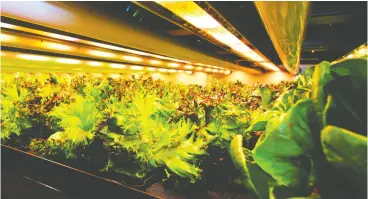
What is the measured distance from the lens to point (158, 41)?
6.34 metres

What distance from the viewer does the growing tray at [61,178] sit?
996 millimetres

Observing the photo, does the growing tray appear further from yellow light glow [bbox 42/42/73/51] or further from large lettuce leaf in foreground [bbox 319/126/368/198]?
yellow light glow [bbox 42/42/73/51]

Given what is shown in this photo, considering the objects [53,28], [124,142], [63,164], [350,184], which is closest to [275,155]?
[350,184]

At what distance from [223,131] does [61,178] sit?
31.3 inches

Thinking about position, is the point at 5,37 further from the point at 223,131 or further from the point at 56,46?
the point at 223,131

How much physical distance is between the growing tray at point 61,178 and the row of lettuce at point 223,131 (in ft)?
0.20

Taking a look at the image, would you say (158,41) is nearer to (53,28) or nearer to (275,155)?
(53,28)

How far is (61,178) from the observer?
1208 millimetres

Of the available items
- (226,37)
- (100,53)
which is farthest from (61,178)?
(100,53)

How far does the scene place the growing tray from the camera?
100cm

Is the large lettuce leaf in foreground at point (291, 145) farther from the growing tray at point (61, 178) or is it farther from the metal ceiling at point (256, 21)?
the metal ceiling at point (256, 21)

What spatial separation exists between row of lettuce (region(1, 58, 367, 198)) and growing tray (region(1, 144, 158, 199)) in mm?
60

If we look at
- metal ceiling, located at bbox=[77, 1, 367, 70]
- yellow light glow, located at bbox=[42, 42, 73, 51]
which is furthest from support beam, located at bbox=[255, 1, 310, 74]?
Answer: yellow light glow, located at bbox=[42, 42, 73, 51]

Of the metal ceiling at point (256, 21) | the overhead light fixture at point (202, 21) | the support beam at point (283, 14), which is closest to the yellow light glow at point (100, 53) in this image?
the metal ceiling at point (256, 21)
